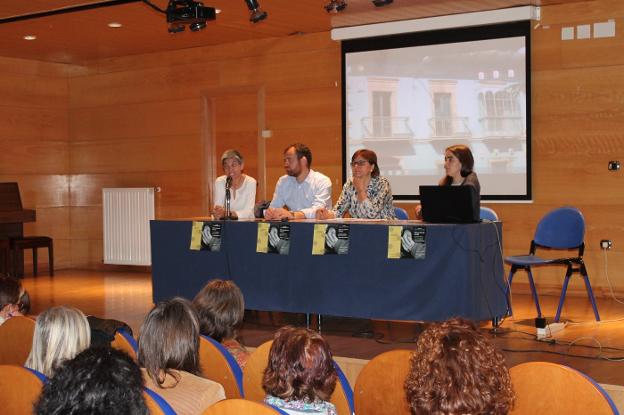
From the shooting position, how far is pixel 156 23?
26.7 ft

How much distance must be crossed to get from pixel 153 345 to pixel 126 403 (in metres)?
1.03

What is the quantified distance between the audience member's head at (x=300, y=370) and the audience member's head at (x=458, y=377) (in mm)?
391

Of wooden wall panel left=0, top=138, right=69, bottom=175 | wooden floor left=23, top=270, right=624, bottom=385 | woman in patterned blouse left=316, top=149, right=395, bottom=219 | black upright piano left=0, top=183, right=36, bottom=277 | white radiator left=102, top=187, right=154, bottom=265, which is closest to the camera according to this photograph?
wooden floor left=23, top=270, right=624, bottom=385

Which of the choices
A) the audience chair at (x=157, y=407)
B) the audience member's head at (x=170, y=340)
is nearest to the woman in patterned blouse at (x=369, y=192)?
the audience member's head at (x=170, y=340)

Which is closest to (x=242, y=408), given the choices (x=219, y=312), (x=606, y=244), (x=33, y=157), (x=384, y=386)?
(x=384, y=386)

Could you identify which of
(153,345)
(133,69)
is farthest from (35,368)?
(133,69)

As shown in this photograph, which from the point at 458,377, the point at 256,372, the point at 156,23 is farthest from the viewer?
the point at 156,23

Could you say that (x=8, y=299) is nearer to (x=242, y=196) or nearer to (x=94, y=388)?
(x=94, y=388)

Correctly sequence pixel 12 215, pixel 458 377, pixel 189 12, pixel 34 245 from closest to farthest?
1. pixel 458 377
2. pixel 189 12
3. pixel 12 215
4. pixel 34 245

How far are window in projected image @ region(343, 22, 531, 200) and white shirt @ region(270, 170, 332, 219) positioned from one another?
2021mm

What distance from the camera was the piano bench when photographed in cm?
940

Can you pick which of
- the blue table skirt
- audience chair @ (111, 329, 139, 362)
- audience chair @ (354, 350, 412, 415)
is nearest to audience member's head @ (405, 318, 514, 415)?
audience chair @ (354, 350, 412, 415)

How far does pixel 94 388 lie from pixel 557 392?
1.36 metres

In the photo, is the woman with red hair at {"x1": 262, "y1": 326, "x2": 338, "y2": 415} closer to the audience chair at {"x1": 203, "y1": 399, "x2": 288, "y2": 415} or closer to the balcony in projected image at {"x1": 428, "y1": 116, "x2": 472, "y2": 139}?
the audience chair at {"x1": 203, "y1": 399, "x2": 288, "y2": 415}
